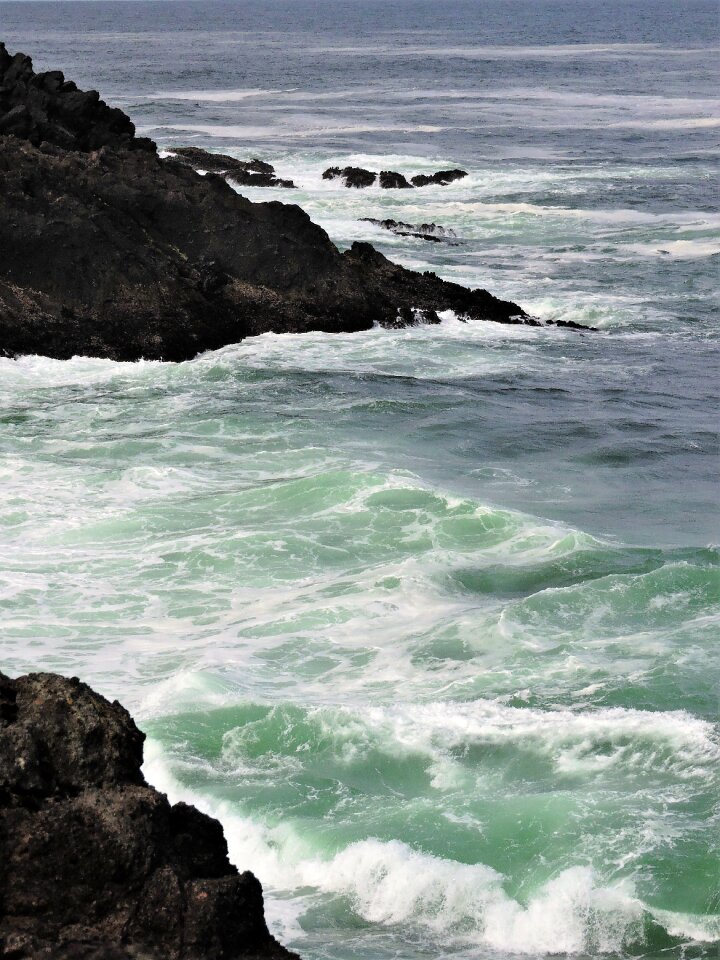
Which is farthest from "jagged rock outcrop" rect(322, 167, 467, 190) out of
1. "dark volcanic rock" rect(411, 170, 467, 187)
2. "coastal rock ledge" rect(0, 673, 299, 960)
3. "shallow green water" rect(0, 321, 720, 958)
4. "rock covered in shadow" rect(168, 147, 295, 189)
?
"coastal rock ledge" rect(0, 673, 299, 960)

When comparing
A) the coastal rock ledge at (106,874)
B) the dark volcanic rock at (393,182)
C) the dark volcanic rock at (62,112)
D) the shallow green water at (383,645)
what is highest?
the dark volcanic rock at (62,112)

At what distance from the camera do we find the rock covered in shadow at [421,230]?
122 feet

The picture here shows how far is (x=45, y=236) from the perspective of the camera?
2372cm

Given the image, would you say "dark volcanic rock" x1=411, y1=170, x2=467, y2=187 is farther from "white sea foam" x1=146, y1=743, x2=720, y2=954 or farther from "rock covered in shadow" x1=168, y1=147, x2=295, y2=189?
"white sea foam" x1=146, y1=743, x2=720, y2=954

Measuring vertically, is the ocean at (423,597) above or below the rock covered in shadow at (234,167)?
below

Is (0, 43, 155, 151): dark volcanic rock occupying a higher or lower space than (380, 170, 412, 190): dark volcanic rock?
higher

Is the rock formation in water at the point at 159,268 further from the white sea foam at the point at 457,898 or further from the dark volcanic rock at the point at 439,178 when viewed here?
the dark volcanic rock at the point at 439,178

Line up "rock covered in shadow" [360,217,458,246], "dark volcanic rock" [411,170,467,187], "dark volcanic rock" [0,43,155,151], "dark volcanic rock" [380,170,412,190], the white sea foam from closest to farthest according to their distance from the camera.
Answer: the white sea foam → "dark volcanic rock" [0,43,155,151] → "rock covered in shadow" [360,217,458,246] → "dark volcanic rock" [380,170,412,190] → "dark volcanic rock" [411,170,467,187]

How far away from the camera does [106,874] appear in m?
6.77

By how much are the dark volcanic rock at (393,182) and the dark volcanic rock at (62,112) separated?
52.0ft

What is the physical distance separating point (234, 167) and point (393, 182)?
→ 538cm

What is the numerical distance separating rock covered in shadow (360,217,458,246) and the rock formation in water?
920 centimetres

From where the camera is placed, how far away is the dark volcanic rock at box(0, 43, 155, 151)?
2905 centimetres

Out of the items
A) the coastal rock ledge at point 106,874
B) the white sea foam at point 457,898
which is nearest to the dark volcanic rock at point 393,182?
the white sea foam at point 457,898
